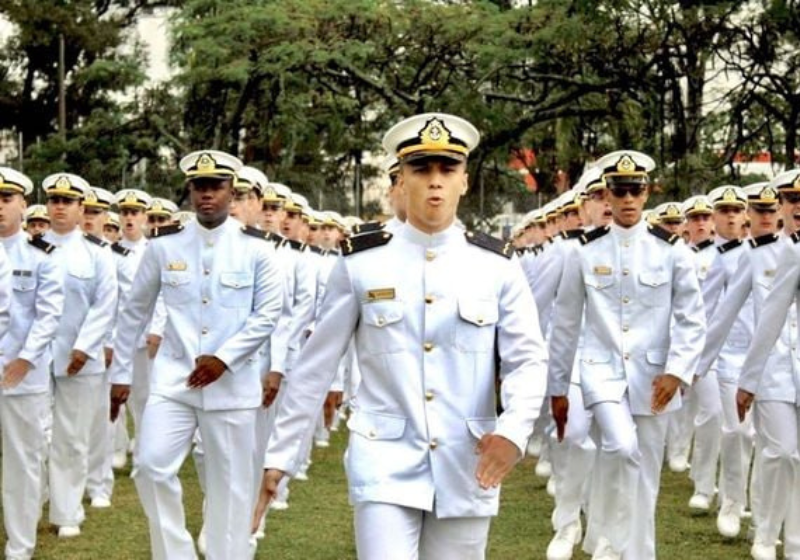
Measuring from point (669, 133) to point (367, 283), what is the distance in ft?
68.9

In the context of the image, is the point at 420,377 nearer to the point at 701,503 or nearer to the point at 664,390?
the point at 664,390

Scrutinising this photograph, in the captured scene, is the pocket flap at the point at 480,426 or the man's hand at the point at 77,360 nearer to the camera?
the pocket flap at the point at 480,426

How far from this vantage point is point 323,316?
612 centimetres

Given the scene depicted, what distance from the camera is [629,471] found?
30.2ft

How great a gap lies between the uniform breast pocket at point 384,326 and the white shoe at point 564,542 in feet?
16.7

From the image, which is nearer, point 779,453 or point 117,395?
point 117,395

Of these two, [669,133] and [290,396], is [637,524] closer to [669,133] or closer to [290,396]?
[290,396]

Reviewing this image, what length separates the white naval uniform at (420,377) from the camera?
5.85 m

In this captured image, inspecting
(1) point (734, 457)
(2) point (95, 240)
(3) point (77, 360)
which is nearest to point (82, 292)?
(2) point (95, 240)

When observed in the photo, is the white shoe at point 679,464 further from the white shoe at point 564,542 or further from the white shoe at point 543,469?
the white shoe at point 564,542

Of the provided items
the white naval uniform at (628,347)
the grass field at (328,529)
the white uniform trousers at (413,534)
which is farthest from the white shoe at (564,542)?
the white uniform trousers at (413,534)

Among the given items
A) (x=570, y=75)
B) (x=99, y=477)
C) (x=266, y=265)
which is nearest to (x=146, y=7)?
(x=570, y=75)

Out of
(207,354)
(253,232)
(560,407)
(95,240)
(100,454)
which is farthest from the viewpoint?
(100,454)

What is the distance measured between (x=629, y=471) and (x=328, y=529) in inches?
134
